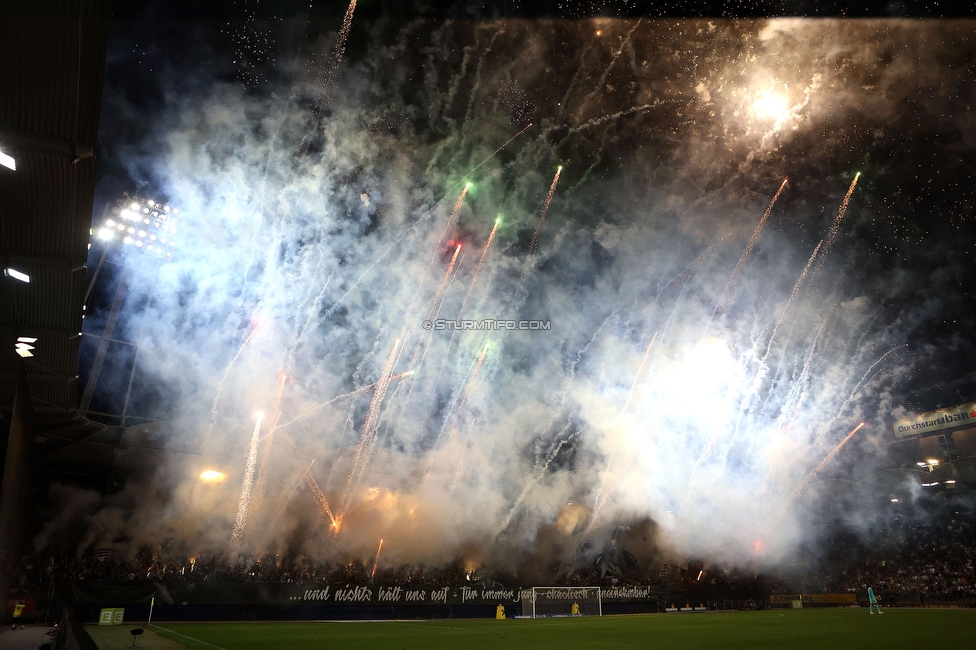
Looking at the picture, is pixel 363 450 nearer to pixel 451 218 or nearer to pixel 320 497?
pixel 320 497

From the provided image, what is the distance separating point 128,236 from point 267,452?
13321 millimetres

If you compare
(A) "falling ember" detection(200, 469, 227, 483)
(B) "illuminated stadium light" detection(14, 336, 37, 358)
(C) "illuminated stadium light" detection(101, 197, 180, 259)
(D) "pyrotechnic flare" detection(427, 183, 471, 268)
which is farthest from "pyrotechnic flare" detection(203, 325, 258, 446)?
(B) "illuminated stadium light" detection(14, 336, 37, 358)

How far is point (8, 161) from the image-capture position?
363 inches

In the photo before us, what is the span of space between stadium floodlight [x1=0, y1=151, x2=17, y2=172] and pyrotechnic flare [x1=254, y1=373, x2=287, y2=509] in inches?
852

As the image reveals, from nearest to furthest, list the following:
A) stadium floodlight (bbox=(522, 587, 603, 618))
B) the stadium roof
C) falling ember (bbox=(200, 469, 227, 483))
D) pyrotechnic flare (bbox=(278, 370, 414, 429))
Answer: the stadium roof, stadium floodlight (bbox=(522, 587, 603, 618)), falling ember (bbox=(200, 469, 227, 483)), pyrotechnic flare (bbox=(278, 370, 414, 429))

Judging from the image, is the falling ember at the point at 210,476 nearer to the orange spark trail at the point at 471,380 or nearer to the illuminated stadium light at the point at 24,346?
the orange spark trail at the point at 471,380

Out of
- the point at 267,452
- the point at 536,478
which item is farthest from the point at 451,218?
the point at 536,478

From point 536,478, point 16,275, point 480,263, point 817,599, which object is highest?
point 480,263

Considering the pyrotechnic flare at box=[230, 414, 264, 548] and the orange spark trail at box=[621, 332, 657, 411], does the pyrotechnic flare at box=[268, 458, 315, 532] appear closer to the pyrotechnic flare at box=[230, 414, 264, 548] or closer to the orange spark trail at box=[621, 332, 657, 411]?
the pyrotechnic flare at box=[230, 414, 264, 548]

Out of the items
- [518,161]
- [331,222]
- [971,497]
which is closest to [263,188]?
[331,222]

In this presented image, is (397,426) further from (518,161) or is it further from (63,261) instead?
(63,261)

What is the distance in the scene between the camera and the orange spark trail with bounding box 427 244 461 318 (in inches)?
1008

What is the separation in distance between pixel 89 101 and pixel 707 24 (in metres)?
14.9
